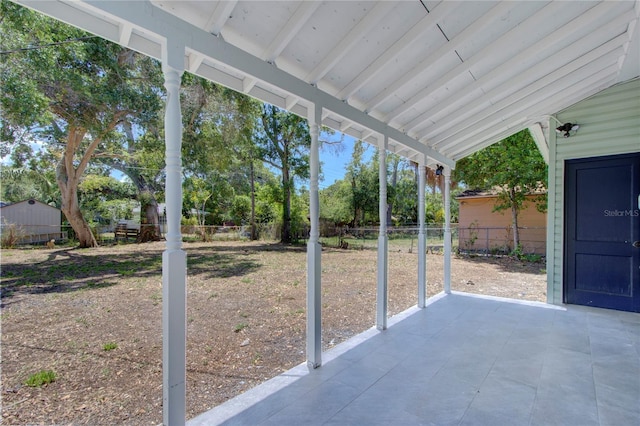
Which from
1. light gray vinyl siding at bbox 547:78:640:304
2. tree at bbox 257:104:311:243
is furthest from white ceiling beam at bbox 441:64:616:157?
tree at bbox 257:104:311:243

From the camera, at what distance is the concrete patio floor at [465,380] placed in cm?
189

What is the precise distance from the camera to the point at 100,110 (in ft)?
24.8

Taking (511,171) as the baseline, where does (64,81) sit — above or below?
above

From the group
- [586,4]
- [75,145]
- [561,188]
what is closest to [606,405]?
[586,4]

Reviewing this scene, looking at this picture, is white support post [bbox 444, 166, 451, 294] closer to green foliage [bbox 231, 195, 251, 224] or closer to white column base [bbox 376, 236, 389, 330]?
white column base [bbox 376, 236, 389, 330]

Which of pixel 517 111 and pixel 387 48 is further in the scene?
pixel 517 111

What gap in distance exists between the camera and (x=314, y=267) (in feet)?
8.48

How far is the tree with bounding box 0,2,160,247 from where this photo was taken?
225 inches

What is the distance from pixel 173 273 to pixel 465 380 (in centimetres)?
219

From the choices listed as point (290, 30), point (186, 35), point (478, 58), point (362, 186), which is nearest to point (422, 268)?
point (478, 58)

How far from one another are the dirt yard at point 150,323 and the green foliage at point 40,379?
0.13 feet

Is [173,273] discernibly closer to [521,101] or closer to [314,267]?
[314,267]

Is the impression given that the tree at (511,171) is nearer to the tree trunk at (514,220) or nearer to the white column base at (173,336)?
the tree trunk at (514,220)

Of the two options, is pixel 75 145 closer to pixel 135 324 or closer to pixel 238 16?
pixel 135 324
